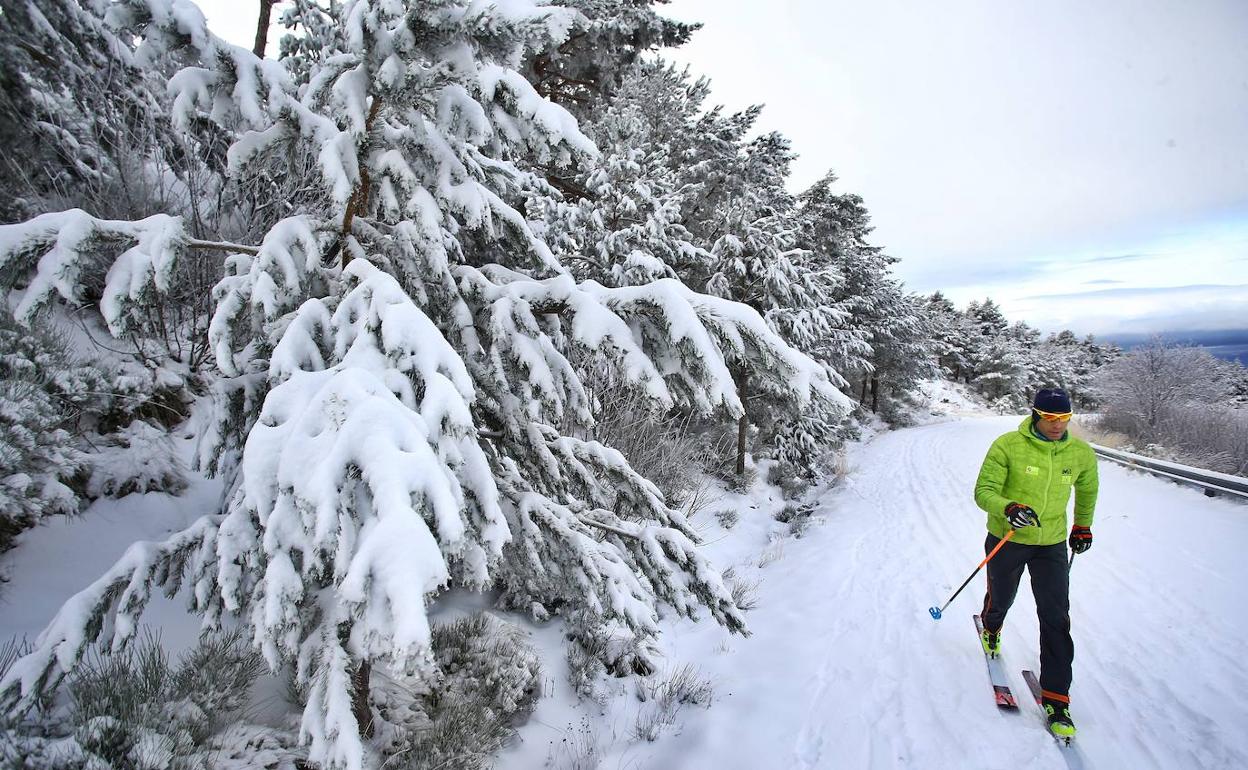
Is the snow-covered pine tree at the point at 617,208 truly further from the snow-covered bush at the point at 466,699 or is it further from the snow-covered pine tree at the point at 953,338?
the snow-covered pine tree at the point at 953,338

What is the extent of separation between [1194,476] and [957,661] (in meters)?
8.37

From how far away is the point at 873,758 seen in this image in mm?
3043

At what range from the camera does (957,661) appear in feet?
12.9

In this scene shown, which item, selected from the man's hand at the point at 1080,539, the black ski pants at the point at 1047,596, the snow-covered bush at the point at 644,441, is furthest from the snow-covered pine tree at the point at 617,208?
the man's hand at the point at 1080,539

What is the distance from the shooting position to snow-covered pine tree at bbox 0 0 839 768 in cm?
124

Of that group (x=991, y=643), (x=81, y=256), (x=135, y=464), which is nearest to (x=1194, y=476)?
(x=991, y=643)

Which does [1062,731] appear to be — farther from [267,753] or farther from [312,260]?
[312,260]

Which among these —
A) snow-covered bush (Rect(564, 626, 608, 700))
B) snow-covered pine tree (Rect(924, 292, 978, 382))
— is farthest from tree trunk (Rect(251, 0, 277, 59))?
snow-covered pine tree (Rect(924, 292, 978, 382))

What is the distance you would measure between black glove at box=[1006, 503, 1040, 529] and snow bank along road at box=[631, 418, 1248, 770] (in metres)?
1.33

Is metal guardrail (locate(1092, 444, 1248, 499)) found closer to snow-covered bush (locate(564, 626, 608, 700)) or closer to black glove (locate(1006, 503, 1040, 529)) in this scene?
black glove (locate(1006, 503, 1040, 529))

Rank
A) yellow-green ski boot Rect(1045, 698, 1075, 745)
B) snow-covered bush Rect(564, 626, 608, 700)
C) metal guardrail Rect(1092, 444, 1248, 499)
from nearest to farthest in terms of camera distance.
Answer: yellow-green ski boot Rect(1045, 698, 1075, 745), snow-covered bush Rect(564, 626, 608, 700), metal guardrail Rect(1092, 444, 1248, 499)

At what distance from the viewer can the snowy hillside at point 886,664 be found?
296 cm

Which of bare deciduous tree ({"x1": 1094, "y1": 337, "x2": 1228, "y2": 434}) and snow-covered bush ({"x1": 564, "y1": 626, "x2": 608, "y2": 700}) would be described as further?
bare deciduous tree ({"x1": 1094, "y1": 337, "x2": 1228, "y2": 434})

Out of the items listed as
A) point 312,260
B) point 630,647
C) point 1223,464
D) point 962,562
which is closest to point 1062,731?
point 630,647
